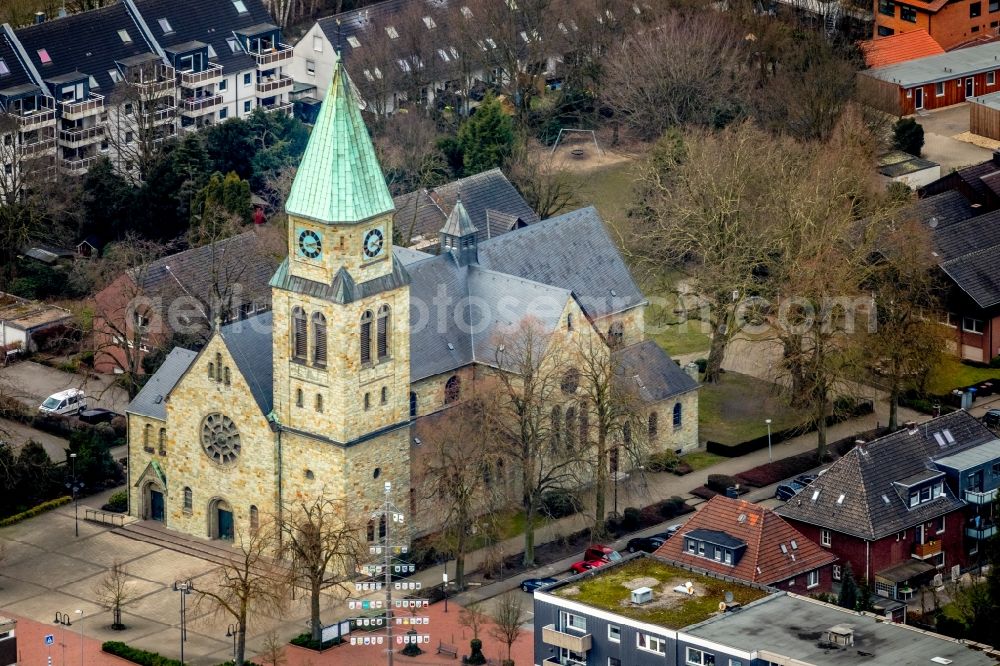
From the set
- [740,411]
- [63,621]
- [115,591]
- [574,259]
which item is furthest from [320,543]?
[740,411]

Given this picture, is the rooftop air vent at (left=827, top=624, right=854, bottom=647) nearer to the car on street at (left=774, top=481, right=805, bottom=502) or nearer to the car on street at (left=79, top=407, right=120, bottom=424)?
the car on street at (left=774, top=481, right=805, bottom=502)

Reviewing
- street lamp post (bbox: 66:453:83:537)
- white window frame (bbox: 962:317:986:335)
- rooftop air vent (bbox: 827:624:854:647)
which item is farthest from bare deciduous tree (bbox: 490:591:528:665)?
white window frame (bbox: 962:317:986:335)

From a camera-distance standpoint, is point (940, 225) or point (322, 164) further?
point (940, 225)

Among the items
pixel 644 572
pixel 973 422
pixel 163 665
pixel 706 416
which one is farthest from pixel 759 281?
pixel 163 665

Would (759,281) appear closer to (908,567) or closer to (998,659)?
(908,567)

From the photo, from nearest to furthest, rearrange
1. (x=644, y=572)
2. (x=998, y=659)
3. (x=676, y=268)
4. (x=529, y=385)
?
(x=998, y=659)
(x=644, y=572)
(x=529, y=385)
(x=676, y=268)

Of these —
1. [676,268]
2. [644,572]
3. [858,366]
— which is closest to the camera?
[644,572]
